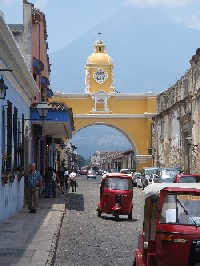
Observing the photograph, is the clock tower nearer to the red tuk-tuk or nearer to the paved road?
the red tuk-tuk

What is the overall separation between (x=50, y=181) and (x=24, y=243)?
55.8 feet

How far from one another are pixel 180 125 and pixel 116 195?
27.3 metres

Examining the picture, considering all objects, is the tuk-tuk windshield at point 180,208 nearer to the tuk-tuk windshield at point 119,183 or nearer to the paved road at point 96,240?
the paved road at point 96,240

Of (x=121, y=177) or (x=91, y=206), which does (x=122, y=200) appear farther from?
(x=91, y=206)

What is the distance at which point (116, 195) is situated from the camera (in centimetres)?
2081

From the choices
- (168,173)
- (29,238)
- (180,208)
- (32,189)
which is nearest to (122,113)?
(168,173)

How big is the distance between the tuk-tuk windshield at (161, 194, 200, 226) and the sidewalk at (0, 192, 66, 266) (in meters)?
2.48

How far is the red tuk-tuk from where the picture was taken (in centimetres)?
2061

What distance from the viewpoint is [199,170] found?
132 feet

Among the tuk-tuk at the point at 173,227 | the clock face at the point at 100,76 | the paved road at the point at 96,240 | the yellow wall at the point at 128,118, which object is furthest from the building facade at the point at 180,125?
the tuk-tuk at the point at 173,227

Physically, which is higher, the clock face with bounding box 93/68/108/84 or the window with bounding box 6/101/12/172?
the clock face with bounding box 93/68/108/84

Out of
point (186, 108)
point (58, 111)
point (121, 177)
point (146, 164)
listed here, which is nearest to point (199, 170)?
point (186, 108)

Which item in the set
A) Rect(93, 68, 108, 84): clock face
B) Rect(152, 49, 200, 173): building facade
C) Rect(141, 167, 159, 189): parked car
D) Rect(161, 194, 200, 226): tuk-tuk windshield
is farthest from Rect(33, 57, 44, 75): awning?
Rect(93, 68, 108, 84): clock face

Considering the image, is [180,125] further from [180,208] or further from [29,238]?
[180,208]
